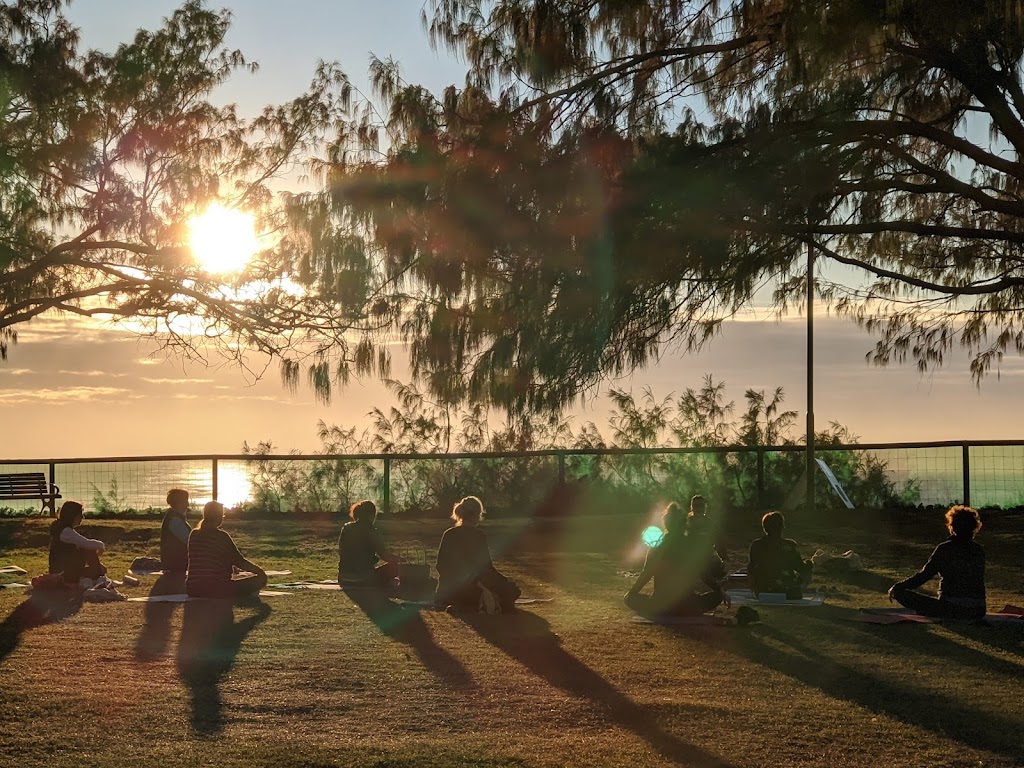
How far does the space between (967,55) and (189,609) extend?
7808mm

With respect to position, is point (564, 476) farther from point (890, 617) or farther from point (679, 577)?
point (890, 617)

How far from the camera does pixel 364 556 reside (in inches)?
466

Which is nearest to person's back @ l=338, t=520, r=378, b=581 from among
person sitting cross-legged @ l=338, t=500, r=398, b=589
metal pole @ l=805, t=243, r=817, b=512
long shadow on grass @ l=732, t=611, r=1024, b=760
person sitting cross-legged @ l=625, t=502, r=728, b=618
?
person sitting cross-legged @ l=338, t=500, r=398, b=589

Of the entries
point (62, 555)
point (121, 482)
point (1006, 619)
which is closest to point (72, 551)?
point (62, 555)

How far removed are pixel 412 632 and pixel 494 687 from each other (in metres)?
2.18

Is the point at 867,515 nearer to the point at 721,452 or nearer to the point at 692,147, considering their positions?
the point at 721,452

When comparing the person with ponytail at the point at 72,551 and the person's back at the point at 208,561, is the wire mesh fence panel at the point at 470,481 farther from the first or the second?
the person's back at the point at 208,561

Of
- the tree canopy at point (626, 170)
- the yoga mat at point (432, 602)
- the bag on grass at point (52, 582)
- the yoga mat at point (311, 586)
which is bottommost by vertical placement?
the yoga mat at point (432, 602)

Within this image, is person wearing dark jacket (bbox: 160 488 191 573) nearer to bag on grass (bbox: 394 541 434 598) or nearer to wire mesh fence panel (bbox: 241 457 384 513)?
bag on grass (bbox: 394 541 434 598)

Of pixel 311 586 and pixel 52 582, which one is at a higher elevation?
pixel 52 582

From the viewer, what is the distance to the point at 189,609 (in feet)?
33.9

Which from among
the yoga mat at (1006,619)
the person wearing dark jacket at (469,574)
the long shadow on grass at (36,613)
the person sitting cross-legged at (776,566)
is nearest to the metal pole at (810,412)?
the person sitting cross-legged at (776,566)

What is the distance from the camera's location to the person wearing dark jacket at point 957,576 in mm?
9414

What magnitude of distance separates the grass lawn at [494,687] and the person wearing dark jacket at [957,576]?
0.36 m
